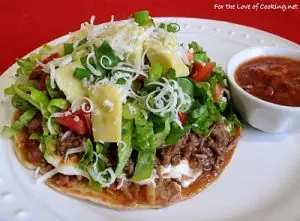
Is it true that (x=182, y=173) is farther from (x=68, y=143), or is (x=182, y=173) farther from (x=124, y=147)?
(x=68, y=143)

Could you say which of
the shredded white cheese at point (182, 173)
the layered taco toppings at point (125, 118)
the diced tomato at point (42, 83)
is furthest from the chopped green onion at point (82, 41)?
the shredded white cheese at point (182, 173)

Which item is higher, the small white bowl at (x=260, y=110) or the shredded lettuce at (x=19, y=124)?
the shredded lettuce at (x=19, y=124)

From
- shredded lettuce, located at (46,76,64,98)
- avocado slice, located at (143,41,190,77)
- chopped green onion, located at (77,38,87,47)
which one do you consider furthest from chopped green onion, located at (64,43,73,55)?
avocado slice, located at (143,41,190,77)

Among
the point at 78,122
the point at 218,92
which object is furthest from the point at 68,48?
the point at 218,92

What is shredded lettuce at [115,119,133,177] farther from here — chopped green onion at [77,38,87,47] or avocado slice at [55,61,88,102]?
chopped green onion at [77,38,87,47]

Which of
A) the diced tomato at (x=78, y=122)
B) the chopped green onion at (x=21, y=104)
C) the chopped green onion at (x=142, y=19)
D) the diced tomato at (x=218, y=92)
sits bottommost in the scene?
the diced tomato at (x=218, y=92)

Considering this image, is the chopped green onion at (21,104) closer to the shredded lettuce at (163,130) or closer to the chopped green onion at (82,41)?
the chopped green onion at (82,41)
